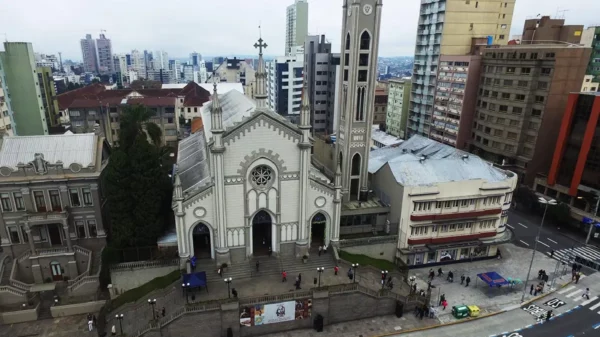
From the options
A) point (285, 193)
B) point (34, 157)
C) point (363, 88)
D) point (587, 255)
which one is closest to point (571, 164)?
point (587, 255)

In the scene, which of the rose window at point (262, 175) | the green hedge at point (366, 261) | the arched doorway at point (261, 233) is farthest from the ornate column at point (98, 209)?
the green hedge at point (366, 261)

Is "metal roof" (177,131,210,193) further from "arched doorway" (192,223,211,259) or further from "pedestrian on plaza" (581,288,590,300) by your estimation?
"pedestrian on plaza" (581,288,590,300)

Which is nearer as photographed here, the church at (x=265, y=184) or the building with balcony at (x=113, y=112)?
the church at (x=265, y=184)

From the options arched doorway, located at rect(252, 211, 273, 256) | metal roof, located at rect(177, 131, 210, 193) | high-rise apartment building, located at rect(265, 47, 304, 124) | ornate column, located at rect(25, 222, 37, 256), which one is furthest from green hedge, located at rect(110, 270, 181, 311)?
high-rise apartment building, located at rect(265, 47, 304, 124)

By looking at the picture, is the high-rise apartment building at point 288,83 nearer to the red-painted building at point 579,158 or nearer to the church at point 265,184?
the red-painted building at point 579,158

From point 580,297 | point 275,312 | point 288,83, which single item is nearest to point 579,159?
point 580,297

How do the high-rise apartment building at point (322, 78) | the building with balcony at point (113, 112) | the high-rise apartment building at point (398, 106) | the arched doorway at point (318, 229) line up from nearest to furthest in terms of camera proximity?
the arched doorway at point (318, 229) < the building with balcony at point (113, 112) < the high-rise apartment building at point (322, 78) < the high-rise apartment building at point (398, 106)

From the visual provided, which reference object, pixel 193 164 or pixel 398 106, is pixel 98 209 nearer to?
pixel 193 164
